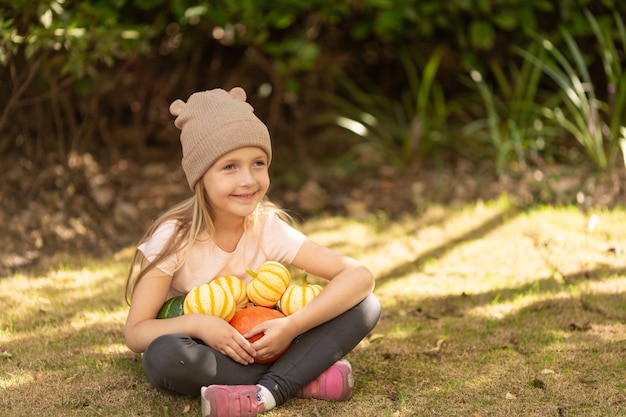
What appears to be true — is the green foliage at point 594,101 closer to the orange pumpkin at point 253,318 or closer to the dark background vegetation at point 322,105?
the dark background vegetation at point 322,105

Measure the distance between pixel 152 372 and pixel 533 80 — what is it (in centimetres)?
393

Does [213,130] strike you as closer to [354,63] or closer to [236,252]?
[236,252]

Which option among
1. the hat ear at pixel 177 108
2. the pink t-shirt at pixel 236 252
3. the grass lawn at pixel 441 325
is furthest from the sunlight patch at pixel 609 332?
the hat ear at pixel 177 108

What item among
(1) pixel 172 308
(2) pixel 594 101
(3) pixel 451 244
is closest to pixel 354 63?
(2) pixel 594 101

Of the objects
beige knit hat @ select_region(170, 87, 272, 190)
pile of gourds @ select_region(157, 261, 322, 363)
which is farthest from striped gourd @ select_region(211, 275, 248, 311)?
beige knit hat @ select_region(170, 87, 272, 190)

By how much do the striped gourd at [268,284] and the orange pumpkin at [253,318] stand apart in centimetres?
4

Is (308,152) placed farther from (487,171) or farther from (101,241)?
(101,241)

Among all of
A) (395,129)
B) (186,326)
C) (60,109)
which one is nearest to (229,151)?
(186,326)

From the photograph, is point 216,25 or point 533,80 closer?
point 216,25

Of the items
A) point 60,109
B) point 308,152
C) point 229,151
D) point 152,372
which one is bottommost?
point 308,152

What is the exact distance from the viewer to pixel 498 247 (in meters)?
4.61

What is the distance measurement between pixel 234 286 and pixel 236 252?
168 millimetres

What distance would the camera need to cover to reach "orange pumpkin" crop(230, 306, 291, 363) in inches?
113

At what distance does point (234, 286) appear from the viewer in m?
2.94
